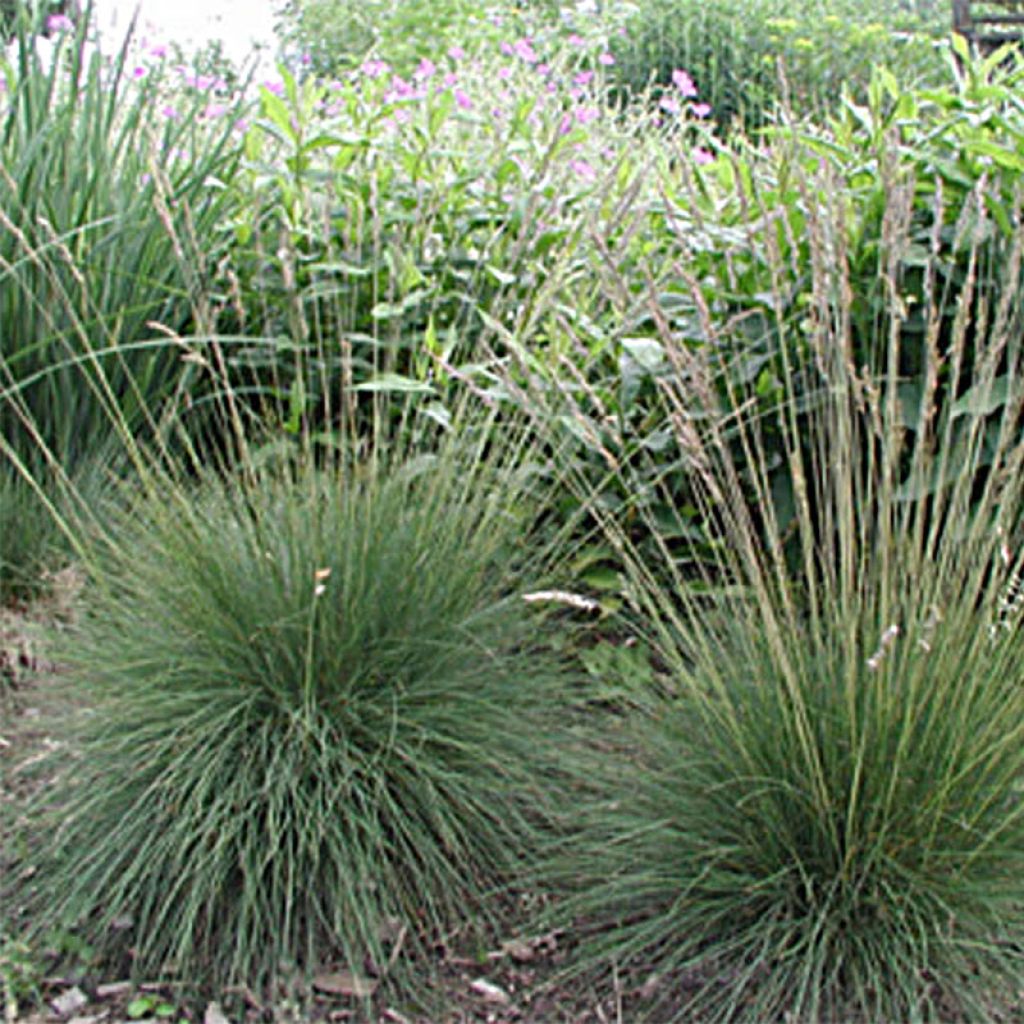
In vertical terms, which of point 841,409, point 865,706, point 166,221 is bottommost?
point 865,706

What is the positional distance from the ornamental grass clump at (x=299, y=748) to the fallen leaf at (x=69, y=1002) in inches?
3.4

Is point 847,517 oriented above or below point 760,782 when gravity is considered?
above

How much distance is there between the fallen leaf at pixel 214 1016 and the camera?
7.06 feet

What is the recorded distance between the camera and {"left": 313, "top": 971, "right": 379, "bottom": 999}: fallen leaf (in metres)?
2.22

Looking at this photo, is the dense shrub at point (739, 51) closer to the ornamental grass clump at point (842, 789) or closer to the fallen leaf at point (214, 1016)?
the ornamental grass clump at point (842, 789)

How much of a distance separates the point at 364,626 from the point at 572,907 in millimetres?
611

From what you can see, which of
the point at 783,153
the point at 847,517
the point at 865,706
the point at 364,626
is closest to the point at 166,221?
the point at 364,626

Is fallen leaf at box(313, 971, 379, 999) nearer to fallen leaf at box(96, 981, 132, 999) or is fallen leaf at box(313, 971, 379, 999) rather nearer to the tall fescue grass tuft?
fallen leaf at box(96, 981, 132, 999)

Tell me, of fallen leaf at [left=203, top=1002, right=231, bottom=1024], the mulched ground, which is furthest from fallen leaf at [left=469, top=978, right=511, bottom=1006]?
fallen leaf at [left=203, top=1002, right=231, bottom=1024]

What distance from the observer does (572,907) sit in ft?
7.43

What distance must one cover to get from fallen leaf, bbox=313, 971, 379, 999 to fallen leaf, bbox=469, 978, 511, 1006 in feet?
0.56

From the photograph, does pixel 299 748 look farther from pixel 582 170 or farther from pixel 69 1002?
pixel 582 170

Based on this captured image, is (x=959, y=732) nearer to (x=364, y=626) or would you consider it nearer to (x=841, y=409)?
(x=841, y=409)

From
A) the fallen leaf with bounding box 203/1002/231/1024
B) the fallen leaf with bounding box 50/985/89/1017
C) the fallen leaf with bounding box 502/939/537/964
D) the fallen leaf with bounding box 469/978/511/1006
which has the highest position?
the fallen leaf with bounding box 50/985/89/1017
